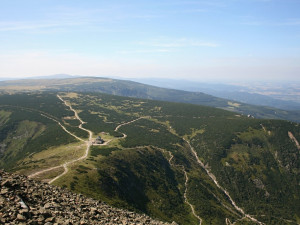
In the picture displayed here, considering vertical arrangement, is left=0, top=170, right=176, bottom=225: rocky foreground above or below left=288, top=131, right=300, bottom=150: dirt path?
above

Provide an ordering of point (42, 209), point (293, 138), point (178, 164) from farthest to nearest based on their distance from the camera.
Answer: point (293, 138) < point (178, 164) < point (42, 209)

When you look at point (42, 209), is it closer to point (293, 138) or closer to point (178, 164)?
point (178, 164)

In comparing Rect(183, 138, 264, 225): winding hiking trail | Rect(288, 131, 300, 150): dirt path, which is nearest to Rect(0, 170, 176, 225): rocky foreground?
Rect(183, 138, 264, 225): winding hiking trail

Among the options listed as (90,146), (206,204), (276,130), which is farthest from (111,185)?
(276,130)

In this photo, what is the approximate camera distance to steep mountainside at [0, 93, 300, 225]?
7375 cm

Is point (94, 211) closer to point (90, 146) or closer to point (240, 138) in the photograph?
point (90, 146)

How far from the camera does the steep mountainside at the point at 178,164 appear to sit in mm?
73750

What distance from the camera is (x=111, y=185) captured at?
227 ft

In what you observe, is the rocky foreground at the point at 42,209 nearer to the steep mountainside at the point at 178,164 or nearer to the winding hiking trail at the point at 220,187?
the steep mountainside at the point at 178,164

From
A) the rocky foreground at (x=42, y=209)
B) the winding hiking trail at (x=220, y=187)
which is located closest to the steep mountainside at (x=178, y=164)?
the winding hiking trail at (x=220, y=187)

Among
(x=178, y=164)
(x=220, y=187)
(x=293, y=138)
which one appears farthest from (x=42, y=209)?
(x=293, y=138)

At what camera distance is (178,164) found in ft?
383

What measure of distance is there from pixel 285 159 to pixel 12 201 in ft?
491

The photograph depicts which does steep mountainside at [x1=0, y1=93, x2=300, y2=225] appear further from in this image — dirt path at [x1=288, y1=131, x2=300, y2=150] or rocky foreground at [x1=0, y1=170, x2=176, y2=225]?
rocky foreground at [x1=0, y1=170, x2=176, y2=225]
